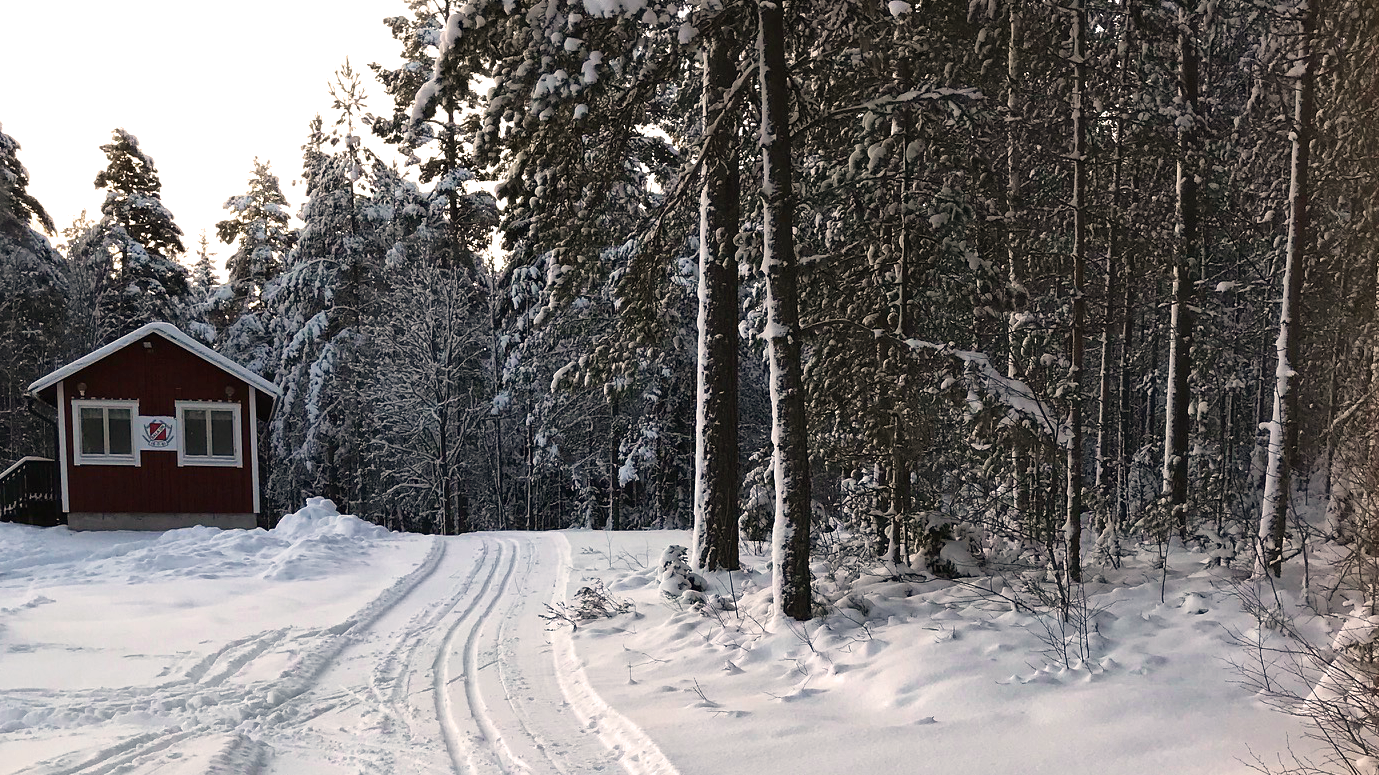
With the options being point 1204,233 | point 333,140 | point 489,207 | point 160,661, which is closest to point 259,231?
point 333,140

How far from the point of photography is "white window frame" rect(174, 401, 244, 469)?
1978cm

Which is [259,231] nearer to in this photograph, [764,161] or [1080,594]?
[764,161]

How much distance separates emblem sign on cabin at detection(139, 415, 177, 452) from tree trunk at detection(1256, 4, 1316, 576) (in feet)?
75.3

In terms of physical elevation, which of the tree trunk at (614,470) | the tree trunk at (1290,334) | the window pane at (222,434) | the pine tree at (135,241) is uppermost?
the pine tree at (135,241)

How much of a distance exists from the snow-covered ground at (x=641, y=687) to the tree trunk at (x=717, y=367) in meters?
0.65

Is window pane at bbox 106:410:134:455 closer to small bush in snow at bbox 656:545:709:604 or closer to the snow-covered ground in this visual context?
the snow-covered ground

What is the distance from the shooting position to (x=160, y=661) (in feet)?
26.1

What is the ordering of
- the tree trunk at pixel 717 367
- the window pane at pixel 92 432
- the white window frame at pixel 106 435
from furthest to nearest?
the window pane at pixel 92 432 < the white window frame at pixel 106 435 < the tree trunk at pixel 717 367

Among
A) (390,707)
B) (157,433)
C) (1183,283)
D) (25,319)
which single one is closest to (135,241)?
(25,319)

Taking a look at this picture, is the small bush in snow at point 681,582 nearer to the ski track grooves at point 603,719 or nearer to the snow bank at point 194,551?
the ski track grooves at point 603,719

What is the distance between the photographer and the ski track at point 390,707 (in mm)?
5273

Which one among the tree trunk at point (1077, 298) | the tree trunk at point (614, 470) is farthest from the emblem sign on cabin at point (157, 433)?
the tree trunk at point (1077, 298)

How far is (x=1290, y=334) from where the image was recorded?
28.9ft

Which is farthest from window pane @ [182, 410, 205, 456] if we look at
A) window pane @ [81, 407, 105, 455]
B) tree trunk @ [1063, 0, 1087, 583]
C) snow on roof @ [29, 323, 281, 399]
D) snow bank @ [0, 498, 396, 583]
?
tree trunk @ [1063, 0, 1087, 583]
